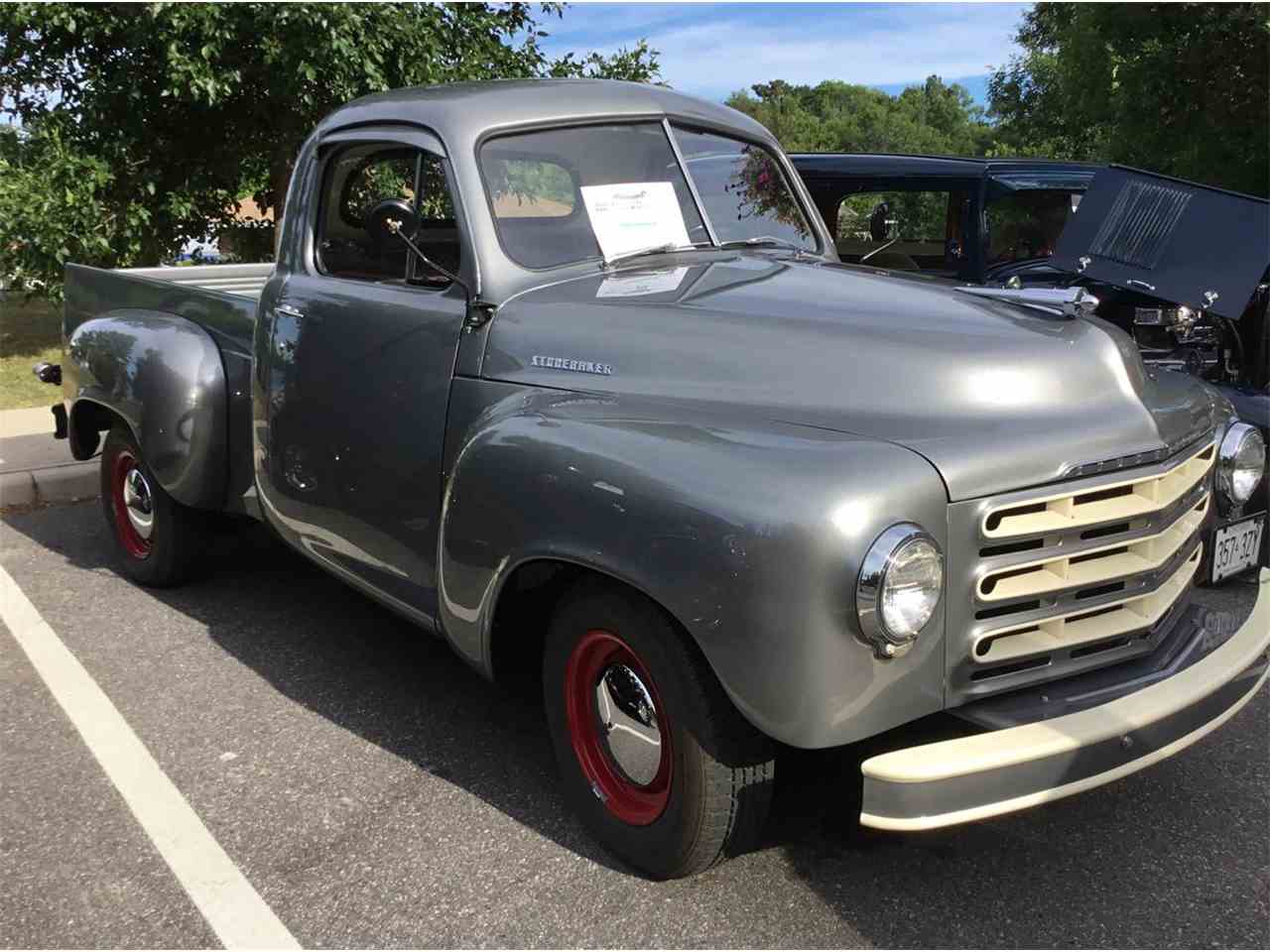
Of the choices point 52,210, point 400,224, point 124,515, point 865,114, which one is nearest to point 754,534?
point 400,224

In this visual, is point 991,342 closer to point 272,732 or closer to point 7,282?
point 272,732

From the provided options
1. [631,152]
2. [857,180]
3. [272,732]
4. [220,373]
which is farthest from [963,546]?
[857,180]

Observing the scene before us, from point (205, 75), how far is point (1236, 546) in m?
7.95

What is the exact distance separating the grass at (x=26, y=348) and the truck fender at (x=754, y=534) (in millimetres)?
5667

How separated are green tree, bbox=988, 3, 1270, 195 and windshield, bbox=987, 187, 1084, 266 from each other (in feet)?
22.2

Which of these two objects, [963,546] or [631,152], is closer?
[963,546]

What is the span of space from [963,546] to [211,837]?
6.80ft

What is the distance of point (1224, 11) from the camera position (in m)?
12.2

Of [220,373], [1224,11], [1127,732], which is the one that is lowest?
[1127,732]

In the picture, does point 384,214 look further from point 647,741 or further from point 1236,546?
point 1236,546

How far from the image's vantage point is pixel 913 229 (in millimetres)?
7410

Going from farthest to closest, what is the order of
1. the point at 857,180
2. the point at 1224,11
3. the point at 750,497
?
1. the point at 1224,11
2. the point at 857,180
3. the point at 750,497

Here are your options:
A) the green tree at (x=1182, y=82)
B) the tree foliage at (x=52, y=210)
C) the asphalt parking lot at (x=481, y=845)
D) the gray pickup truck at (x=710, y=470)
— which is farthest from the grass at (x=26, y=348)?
the green tree at (x=1182, y=82)

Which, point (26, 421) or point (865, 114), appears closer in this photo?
point (26, 421)
